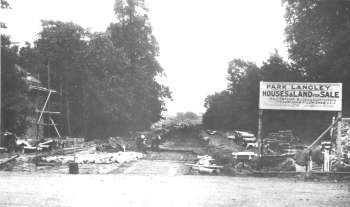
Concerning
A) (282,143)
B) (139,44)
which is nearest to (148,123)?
(139,44)

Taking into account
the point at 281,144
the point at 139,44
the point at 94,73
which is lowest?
the point at 281,144

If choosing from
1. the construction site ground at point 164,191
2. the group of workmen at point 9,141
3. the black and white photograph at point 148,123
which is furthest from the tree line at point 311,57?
the group of workmen at point 9,141

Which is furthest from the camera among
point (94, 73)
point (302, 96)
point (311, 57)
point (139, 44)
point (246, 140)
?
point (139, 44)

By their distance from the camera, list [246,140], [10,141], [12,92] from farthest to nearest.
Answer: [246,140] → [12,92] → [10,141]

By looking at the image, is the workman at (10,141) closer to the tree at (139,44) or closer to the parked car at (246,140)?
the parked car at (246,140)

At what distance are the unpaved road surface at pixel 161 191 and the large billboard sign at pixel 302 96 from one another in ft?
14.3

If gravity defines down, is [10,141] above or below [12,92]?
below

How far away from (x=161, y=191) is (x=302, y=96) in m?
9.42

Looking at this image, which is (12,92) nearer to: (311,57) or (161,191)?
(161,191)

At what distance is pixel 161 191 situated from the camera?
12.9 meters

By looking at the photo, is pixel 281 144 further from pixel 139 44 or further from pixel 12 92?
pixel 139 44

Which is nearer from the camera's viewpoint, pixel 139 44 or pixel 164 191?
pixel 164 191

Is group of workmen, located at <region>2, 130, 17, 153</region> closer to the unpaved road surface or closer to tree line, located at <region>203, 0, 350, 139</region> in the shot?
the unpaved road surface

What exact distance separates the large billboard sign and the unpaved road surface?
436cm
